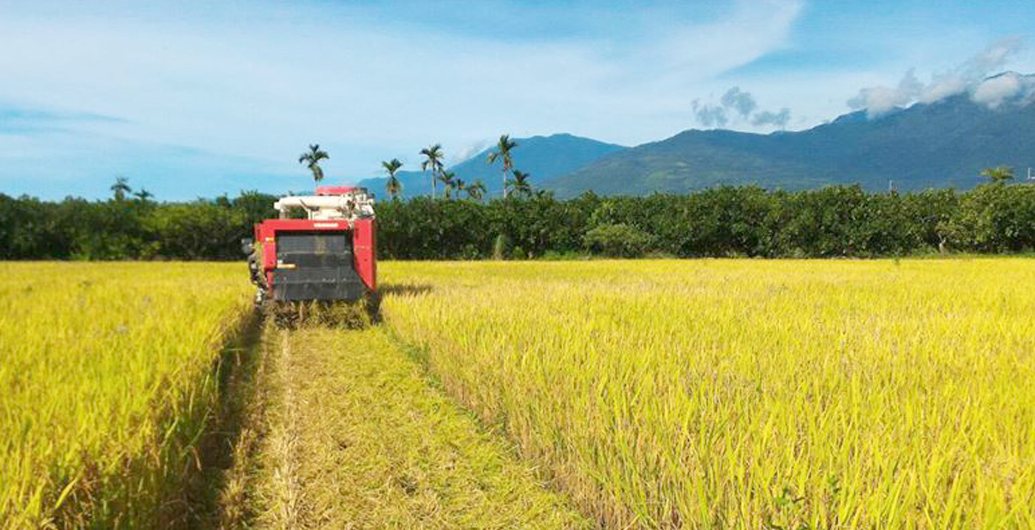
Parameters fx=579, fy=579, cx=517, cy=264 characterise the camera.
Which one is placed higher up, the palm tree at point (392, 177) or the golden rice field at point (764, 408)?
the palm tree at point (392, 177)

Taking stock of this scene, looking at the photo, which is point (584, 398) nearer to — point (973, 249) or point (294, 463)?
point (294, 463)

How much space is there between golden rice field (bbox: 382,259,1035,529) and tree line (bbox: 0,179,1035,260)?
24.0 m

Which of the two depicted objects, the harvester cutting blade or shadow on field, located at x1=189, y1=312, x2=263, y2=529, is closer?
shadow on field, located at x1=189, y1=312, x2=263, y2=529

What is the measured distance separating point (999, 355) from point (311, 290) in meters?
8.06

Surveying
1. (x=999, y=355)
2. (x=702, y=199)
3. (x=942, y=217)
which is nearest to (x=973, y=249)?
(x=942, y=217)

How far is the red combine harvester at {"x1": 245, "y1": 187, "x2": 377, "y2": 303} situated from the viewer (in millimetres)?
8859

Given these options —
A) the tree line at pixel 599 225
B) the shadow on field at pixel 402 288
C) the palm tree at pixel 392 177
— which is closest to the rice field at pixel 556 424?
the shadow on field at pixel 402 288

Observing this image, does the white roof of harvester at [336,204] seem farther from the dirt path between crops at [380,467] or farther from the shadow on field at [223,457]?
the dirt path between crops at [380,467]

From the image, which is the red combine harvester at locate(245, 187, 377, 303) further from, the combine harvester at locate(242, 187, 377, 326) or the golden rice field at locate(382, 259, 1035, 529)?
the golden rice field at locate(382, 259, 1035, 529)

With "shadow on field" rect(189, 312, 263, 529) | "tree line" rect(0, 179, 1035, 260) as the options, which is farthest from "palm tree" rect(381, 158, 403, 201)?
"shadow on field" rect(189, 312, 263, 529)

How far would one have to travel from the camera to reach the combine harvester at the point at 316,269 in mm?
8883

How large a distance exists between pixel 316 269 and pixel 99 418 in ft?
21.9

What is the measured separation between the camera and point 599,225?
97.8 ft

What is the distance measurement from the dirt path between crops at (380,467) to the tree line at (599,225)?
2469cm
